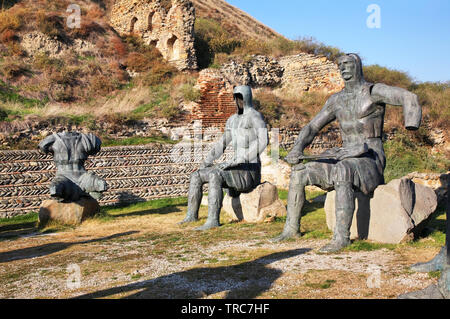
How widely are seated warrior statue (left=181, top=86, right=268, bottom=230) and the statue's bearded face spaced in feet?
6.53

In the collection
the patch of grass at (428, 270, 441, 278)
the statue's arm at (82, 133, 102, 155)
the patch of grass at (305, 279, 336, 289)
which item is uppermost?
the statue's arm at (82, 133, 102, 155)

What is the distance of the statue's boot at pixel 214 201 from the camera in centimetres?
614

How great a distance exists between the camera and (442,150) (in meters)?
19.3

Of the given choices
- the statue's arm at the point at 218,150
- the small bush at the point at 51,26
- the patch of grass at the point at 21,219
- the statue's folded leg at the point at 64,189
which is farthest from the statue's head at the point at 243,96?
the small bush at the point at 51,26

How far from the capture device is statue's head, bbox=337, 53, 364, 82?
4.71 meters

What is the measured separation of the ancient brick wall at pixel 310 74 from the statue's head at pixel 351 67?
20.7m

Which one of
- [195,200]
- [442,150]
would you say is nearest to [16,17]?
[195,200]

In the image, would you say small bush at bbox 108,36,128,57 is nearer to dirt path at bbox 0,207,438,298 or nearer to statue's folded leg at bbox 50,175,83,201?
statue's folded leg at bbox 50,175,83,201

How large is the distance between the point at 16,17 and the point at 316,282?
74.8ft

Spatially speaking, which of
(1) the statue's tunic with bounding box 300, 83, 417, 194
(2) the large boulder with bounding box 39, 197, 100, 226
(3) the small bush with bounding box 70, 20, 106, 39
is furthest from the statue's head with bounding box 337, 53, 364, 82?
(3) the small bush with bounding box 70, 20, 106, 39

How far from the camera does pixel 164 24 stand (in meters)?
25.1

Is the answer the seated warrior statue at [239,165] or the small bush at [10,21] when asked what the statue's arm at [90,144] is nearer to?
the seated warrior statue at [239,165]

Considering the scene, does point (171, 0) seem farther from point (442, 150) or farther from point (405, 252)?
point (405, 252)

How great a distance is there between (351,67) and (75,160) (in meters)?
5.20
